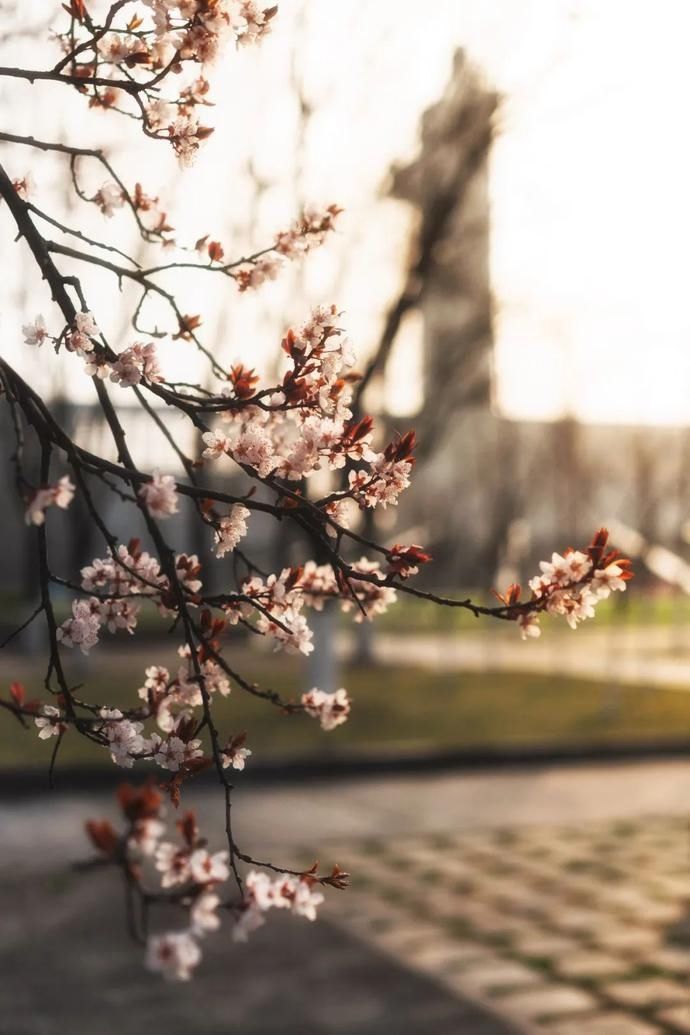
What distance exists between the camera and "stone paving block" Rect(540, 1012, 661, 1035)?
5.15 m

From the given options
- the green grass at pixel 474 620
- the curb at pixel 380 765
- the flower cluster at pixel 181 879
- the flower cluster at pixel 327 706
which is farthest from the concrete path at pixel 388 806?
the green grass at pixel 474 620

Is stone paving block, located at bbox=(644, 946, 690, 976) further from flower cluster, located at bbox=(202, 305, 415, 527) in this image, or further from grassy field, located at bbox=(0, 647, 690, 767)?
grassy field, located at bbox=(0, 647, 690, 767)

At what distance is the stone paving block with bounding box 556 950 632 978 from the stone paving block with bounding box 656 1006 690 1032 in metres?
0.45

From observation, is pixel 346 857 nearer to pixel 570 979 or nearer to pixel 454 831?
pixel 454 831

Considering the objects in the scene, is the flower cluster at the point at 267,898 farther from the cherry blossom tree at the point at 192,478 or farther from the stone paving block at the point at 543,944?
the stone paving block at the point at 543,944

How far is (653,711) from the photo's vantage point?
14.8 meters

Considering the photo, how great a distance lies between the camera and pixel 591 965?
6.01m

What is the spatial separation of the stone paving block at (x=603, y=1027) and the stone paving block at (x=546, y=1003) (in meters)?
0.04

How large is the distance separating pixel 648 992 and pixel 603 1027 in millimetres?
497

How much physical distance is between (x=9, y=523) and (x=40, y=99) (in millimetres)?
26803

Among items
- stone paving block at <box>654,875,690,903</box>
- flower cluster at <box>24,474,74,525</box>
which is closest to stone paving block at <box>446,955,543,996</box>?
stone paving block at <box>654,875,690,903</box>

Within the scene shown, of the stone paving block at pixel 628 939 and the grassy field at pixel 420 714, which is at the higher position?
the grassy field at pixel 420 714

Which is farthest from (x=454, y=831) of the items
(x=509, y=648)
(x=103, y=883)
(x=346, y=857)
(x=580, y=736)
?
(x=509, y=648)

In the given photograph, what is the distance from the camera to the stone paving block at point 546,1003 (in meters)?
5.35
